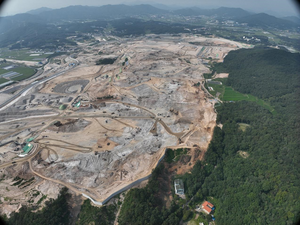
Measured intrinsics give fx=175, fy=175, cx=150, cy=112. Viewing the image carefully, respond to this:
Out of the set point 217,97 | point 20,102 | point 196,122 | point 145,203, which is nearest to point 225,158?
point 196,122

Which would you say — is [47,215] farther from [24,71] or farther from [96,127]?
[24,71]

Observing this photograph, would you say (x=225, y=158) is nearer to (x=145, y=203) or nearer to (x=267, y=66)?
(x=145, y=203)

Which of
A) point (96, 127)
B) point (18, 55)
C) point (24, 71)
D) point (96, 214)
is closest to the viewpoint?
point (96, 214)

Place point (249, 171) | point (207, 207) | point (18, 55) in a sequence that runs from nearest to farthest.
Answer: point (207, 207) → point (249, 171) → point (18, 55)

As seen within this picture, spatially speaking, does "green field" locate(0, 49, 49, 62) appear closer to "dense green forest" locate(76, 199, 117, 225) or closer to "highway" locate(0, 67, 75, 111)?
"highway" locate(0, 67, 75, 111)

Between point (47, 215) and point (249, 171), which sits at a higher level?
point (249, 171)

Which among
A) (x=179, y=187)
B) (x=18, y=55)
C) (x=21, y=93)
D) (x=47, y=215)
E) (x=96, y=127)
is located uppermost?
(x=18, y=55)

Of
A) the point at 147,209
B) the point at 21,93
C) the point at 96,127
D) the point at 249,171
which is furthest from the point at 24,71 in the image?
the point at 249,171

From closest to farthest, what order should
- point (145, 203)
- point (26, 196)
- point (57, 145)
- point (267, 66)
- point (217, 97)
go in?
point (145, 203) < point (26, 196) < point (57, 145) < point (217, 97) < point (267, 66)

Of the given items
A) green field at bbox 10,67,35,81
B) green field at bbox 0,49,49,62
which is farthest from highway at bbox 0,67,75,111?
green field at bbox 0,49,49,62
